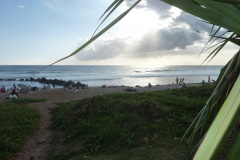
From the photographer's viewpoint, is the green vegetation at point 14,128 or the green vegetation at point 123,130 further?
the green vegetation at point 14,128

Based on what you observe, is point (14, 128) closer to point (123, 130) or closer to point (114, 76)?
point (123, 130)

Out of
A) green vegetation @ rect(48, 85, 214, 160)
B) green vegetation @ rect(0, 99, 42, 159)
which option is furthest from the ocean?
green vegetation @ rect(48, 85, 214, 160)

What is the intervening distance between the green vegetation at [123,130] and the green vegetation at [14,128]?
33.8 inches

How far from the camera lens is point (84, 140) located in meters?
4.95

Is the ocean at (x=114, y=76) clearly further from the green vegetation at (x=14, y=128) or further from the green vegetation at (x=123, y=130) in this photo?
the green vegetation at (x=123, y=130)

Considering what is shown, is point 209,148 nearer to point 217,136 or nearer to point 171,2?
point 217,136

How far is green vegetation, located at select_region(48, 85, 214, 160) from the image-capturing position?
4152 mm

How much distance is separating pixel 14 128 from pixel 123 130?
337 cm

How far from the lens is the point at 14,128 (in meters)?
6.10

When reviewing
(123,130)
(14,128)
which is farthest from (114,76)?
(123,130)

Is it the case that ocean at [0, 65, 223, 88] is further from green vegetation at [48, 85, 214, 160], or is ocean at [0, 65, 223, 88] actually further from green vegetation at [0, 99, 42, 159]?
green vegetation at [48, 85, 214, 160]

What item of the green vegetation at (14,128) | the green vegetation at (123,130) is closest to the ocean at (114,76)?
the green vegetation at (14,128)

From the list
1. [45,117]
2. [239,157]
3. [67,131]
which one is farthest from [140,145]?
[45,117]

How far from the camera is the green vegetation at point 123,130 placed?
415 cm
